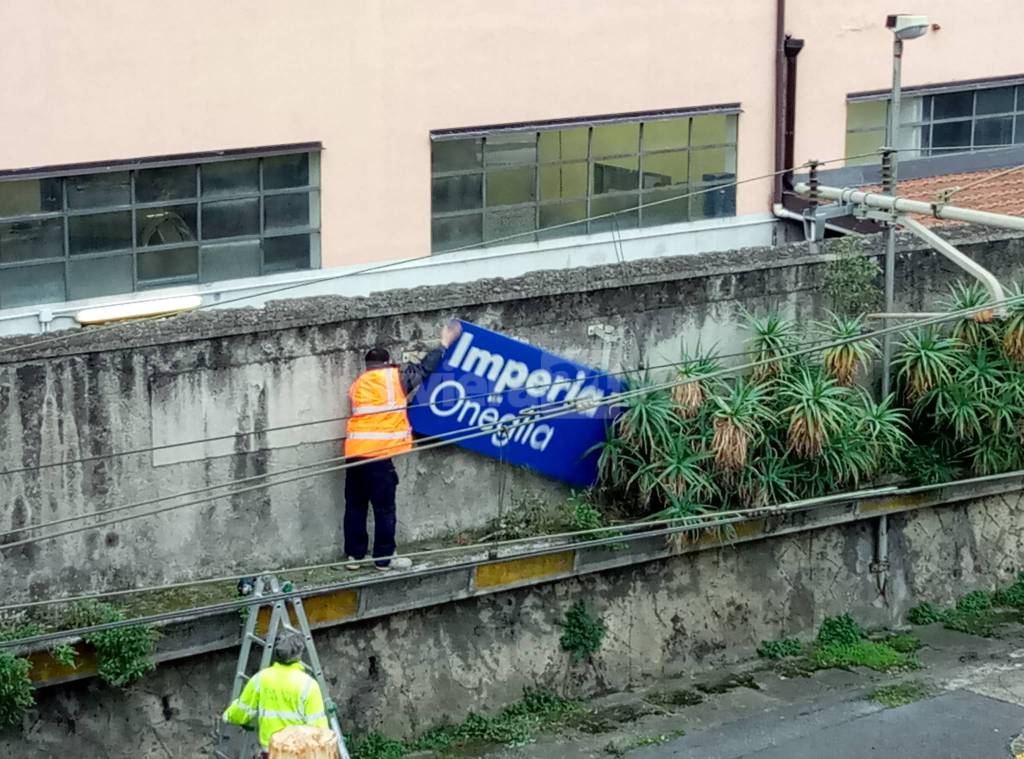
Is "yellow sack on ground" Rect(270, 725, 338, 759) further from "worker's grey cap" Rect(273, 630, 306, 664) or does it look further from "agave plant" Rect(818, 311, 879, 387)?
"agave plant" Rect(818, 311, 879, 387)

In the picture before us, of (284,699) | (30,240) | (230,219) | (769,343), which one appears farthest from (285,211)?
(284,699)

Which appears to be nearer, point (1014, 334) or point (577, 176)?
point (1014, 334)

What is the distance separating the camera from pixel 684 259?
1328 cm

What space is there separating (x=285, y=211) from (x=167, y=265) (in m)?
1.21

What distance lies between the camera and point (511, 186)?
17516 mm

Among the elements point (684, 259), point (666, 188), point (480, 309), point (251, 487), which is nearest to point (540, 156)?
point (666, 188)

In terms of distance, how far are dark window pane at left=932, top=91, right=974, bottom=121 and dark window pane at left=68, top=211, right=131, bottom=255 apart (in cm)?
995

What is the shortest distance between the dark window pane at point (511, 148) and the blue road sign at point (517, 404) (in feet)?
16.5

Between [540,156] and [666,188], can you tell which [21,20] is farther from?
[666,188]

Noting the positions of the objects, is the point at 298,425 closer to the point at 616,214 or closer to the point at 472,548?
the point at 472,548

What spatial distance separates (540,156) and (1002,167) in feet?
21.2

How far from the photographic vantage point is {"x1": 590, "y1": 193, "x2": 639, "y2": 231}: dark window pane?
715 inches

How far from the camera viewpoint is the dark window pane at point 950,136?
67.8ft

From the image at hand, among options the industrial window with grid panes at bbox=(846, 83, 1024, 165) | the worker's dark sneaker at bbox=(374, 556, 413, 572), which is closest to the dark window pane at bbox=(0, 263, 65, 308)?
the worker's dark sneaker at bbox=(374, 556, 413, 572)
